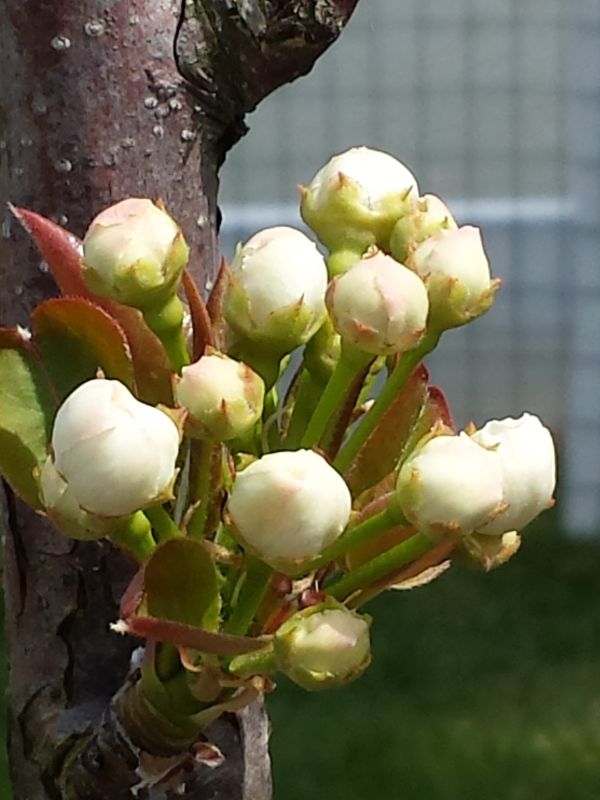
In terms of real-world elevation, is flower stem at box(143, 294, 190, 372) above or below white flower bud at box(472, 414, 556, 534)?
above

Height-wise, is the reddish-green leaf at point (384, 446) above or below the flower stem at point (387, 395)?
below

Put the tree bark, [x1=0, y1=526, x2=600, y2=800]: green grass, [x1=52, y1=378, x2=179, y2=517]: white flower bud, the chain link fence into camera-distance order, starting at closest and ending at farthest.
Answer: [x1=52, y1=378, x2=179, y2=517]: white flower bud → the tree bark → [x1=0, y1=526, x2=600, y2=800]: green grass → the chain link fence

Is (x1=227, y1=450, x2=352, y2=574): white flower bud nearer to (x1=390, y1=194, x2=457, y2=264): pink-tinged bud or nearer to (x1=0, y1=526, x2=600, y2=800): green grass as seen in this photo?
(x1=390, y1=194, x2=457, y2=264): pink-tinged bud

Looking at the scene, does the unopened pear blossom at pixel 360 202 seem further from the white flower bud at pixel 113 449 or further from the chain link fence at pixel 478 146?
the chain link fence at pixel 478 146

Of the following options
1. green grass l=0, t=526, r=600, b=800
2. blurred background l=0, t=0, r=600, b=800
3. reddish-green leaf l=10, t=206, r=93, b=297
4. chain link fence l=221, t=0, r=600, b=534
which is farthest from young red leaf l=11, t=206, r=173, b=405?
chain link fence l=221, t=0, r=600, b=534

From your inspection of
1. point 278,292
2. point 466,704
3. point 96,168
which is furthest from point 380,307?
point 466,704

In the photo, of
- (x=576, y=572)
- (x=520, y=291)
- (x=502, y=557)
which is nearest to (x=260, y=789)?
(x=502, y=557)

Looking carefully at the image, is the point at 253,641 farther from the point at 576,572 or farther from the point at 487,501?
the point at 576,572

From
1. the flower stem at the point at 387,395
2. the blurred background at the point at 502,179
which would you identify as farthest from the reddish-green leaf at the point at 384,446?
the blurred background at the point at 502,179
